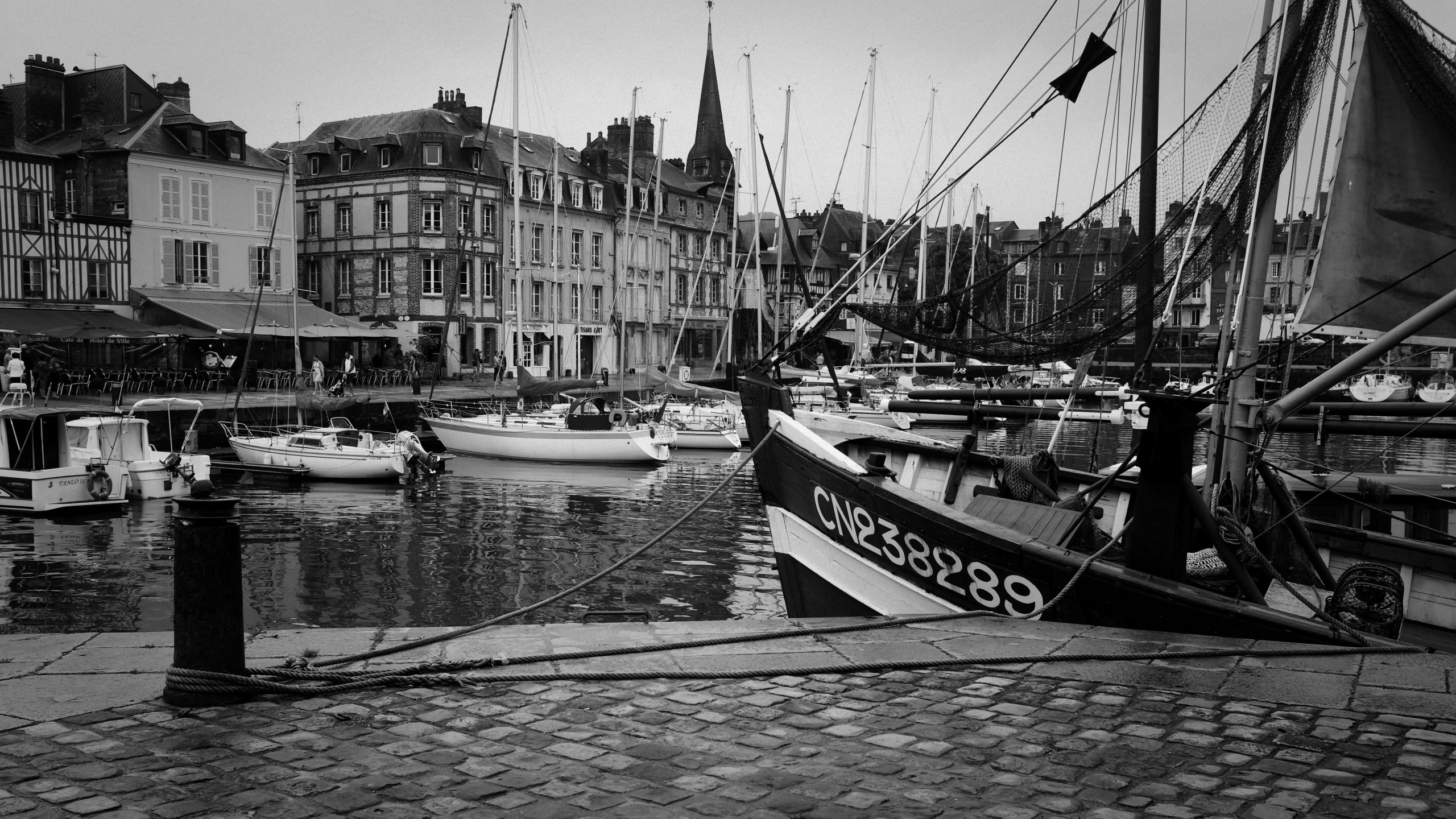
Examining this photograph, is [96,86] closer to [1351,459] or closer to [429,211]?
[429,211]

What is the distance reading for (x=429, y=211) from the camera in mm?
52344

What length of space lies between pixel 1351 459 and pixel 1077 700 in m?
30.9

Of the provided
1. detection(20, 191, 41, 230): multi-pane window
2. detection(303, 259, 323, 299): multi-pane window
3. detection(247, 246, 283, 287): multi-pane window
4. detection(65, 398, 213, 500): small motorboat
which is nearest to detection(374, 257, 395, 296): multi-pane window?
detection(303, 259, 323, 299): multi-pane window

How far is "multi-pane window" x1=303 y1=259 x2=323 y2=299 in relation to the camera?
54.3 meters

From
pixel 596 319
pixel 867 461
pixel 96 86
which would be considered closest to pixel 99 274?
pixel 96 86

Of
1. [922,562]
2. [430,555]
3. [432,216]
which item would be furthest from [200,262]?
[922,562]

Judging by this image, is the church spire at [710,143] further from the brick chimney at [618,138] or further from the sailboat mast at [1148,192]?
the sailboat mast at [1148,192]

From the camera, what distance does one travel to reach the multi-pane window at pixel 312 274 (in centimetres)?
5434

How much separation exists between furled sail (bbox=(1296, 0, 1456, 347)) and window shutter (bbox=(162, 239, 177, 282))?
1729 inches

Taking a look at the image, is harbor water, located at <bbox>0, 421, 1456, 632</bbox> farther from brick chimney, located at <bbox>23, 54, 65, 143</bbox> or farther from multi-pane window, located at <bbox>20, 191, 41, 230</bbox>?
brick chimney, located at <bbox>23, 54, 65, 143</bbox>

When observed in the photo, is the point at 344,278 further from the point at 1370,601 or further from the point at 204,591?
the point at 1370,601

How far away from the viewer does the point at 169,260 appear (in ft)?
144

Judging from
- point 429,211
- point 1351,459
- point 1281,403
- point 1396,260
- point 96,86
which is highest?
point 96,86

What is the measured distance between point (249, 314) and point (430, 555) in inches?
1051
